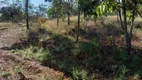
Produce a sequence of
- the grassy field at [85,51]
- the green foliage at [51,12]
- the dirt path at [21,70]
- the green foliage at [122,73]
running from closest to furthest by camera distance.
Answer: the dirt path at [21,70], the green foliage at [122,73], the grassy field at [85,51], the green foliage at [51,12]

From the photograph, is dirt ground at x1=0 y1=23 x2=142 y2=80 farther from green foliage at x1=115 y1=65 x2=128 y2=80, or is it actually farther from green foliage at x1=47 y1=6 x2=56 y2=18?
green foliage at x1=47 y1=6 x2=56 y2=18

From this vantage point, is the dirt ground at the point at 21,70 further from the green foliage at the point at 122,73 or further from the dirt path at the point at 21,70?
the green foliage at the point at 122,73

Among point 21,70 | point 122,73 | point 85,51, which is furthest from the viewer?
point 85,51

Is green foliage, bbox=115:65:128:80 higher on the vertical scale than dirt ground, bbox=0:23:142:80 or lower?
Answer: lower

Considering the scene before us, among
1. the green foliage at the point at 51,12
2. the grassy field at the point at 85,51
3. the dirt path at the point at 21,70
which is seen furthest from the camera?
the green foliage at the point at 51,12

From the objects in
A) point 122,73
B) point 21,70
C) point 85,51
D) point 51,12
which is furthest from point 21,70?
point 51,12

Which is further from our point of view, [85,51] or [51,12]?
[51,12]

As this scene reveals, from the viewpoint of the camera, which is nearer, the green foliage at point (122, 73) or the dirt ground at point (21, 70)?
the dirt ground at point (21, 70)

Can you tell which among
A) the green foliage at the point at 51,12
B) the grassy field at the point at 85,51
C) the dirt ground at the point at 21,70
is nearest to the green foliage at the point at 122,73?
the grassy field at the point at 85,51

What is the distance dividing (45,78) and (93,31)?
10.8 metres

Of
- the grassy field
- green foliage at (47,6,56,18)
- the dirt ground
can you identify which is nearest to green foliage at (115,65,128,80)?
the grassy field

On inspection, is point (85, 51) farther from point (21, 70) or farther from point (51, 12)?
point (51, 12)

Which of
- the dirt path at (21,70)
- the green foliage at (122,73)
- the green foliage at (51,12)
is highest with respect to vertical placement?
the green foliage at (51,12)

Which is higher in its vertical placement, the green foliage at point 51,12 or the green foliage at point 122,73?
the green foliage at point 51,12
